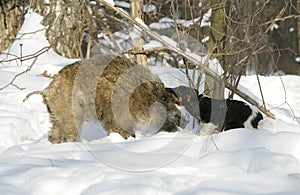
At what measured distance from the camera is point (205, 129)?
4930mm

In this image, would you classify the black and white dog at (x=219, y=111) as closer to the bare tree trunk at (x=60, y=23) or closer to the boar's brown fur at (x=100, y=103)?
the boar's brown fur at (x=100, y=103)

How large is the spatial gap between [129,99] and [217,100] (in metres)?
1.11

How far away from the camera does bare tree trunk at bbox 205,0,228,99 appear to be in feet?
17.0

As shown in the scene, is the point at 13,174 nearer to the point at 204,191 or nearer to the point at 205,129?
the point at 204,191

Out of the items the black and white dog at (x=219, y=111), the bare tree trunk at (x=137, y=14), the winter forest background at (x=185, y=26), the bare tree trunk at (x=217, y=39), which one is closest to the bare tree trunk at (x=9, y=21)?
the winter forest background at (x=185, y=26)

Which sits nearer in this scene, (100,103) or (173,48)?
(173,48)

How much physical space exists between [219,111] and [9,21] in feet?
16.4

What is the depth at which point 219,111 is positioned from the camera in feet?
16.5

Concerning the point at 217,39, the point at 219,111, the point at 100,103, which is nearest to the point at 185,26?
the point at 217,39

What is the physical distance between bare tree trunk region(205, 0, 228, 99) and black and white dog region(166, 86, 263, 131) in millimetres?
178

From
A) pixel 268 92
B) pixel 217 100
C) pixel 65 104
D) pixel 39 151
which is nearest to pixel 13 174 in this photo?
pixel 39 151

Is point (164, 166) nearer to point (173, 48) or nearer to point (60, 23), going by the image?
point (173, 48)

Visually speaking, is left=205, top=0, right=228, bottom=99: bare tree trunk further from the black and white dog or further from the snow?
the snow

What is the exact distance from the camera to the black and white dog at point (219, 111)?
4.97 metres
